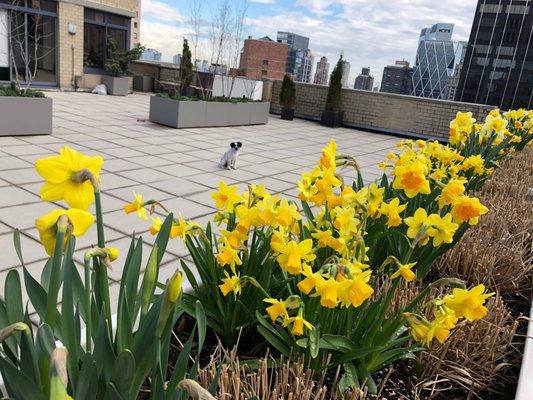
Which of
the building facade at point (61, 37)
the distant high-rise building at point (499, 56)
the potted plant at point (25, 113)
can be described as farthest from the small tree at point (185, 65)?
the distant high-rise building at point (499, 56)

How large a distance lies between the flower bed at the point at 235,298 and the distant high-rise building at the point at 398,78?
238 ft

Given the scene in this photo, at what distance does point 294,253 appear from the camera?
1237mm

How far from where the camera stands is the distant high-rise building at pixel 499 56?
108 ft

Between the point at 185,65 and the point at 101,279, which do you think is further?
the point at 185,65

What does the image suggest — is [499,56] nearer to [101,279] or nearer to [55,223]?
[101,279]

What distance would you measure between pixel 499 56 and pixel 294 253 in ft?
133

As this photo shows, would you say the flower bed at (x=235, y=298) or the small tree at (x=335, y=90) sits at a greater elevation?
the small tree at (x=335, y=90)

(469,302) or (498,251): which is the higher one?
(469,302)

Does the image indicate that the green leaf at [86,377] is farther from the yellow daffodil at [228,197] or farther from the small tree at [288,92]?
the small tree at [288,92]

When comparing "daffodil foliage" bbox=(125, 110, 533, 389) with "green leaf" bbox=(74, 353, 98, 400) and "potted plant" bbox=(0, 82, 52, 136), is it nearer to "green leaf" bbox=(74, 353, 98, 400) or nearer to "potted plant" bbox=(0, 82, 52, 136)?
"green leaf" bbox=(74, 353, 98, 400)

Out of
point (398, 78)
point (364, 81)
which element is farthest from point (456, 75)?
point (364, 81)

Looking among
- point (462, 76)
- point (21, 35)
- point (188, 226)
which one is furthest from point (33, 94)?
point (462, 76)

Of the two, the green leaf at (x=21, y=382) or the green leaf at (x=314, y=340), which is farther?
the green leaf at (x=314, y=340)

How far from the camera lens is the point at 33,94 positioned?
623cm
